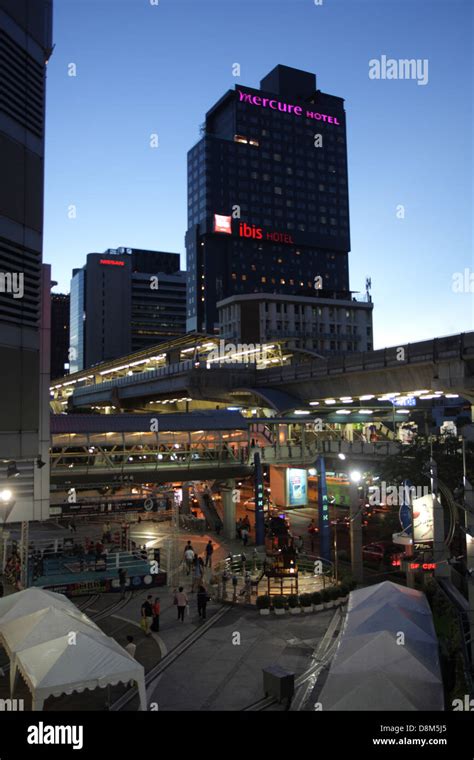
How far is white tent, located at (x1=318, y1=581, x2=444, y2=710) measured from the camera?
10.6 m

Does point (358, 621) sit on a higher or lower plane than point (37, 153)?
lower

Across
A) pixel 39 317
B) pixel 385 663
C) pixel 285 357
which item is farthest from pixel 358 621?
pixel 285 357

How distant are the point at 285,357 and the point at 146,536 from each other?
38912 millimetres

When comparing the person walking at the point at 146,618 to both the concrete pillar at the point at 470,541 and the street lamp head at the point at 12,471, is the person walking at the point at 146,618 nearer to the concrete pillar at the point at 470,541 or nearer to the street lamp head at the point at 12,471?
the street lamp head at the point at 12,471

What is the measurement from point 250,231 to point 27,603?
507ft

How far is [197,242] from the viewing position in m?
166

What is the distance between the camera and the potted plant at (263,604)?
21312 mm

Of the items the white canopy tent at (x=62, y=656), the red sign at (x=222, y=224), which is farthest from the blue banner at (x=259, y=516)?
the red sign at (x=222, y=224)

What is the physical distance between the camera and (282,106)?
178 meters

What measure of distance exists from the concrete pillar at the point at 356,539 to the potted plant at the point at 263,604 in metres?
5.77

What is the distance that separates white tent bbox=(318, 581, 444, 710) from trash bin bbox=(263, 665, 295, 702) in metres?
1.69

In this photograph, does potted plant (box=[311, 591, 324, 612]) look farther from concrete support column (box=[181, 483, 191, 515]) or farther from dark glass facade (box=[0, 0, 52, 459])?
concrete support column (box=[181, 483, 191, 515])
